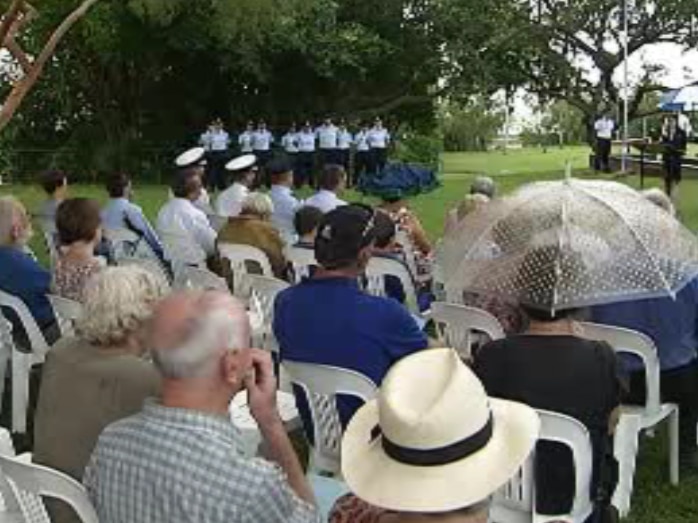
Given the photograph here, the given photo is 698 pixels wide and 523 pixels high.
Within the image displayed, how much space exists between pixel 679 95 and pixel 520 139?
3164cm

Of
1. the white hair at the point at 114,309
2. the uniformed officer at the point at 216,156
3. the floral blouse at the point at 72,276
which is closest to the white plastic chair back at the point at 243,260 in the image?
the floral blouse at the point at 72,276

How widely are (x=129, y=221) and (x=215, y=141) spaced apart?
1578 cm

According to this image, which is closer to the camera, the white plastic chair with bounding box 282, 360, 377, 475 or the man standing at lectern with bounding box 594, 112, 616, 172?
the white plastic chair with bounding box 282, 360, 377, 475

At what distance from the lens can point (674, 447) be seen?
14.6ft

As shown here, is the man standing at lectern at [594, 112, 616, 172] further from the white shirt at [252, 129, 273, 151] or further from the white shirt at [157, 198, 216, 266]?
the white shirt at [157, 198, 216, 266]

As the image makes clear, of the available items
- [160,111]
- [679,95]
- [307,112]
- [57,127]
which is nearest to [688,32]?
[679,95]

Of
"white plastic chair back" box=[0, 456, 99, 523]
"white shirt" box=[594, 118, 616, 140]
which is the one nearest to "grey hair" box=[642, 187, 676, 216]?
"white plastic chair back" box=[0, 456, 99, 523]

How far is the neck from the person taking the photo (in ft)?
7.82

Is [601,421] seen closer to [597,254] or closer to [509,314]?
[597,254]

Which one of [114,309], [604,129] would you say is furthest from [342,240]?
[604,129]

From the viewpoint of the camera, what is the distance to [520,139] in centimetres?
5453

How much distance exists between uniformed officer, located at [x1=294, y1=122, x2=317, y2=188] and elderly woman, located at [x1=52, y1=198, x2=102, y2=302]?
57.4 ft

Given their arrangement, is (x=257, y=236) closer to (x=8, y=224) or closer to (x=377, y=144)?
(x=8, y=224)

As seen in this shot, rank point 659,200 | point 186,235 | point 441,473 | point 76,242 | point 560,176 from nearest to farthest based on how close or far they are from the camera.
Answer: point 441,473
point 659,200
point 76,242
point 186,235
point 560,176
